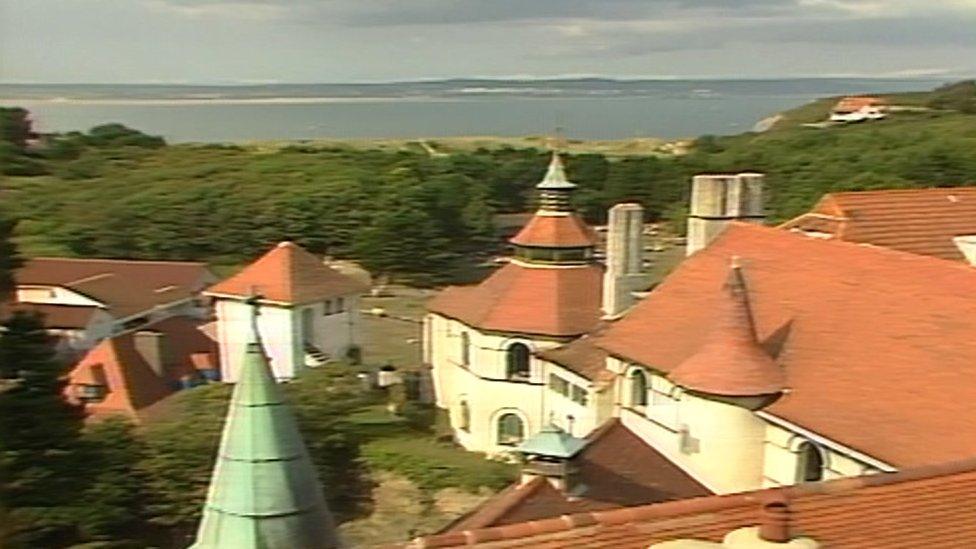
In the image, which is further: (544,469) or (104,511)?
(104,511)

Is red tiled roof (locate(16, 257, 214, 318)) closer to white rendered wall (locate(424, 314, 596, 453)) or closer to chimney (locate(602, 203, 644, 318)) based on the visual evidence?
white rendered wall (locate(424, 314, 596, 453))

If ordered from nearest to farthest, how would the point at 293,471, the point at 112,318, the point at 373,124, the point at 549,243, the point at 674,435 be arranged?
the point at 293,471
the point at 674,435
the point at 373,124
the point at 112,318
the point at 549,243

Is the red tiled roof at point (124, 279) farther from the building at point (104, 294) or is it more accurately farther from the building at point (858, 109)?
the building at point (858, 109)

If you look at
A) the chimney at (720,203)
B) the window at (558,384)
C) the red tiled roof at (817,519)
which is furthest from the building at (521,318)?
the red tiled roof at (817,519)

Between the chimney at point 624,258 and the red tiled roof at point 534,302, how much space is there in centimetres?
39

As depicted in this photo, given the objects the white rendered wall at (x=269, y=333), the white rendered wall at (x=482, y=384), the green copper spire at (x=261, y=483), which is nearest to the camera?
the green copper spire at (x=261, y=483)

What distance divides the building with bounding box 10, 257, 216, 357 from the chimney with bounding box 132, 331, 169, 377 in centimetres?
5

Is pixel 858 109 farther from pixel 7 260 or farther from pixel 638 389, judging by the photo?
pixel 7 260

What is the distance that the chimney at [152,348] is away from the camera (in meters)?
3.97

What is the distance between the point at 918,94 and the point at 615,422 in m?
1.92

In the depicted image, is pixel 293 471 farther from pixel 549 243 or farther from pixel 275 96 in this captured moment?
pixel 549 243

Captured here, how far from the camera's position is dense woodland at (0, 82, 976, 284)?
11.3 ft

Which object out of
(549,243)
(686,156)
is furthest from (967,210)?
(549,243)

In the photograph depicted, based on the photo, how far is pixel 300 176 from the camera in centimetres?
396
